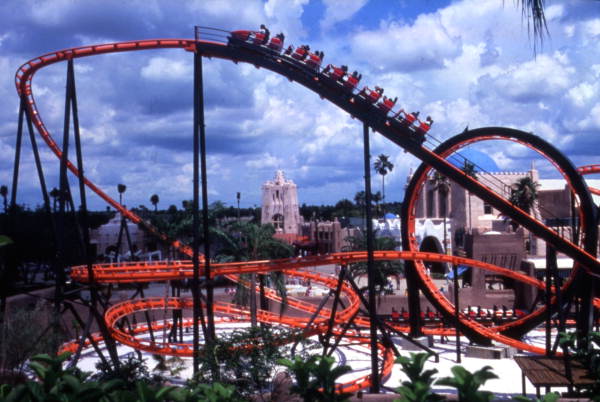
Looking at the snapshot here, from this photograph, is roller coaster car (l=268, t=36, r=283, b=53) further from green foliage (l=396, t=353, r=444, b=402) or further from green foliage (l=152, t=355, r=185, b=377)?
green foliage (l=396, t=353, r=444, b=402)

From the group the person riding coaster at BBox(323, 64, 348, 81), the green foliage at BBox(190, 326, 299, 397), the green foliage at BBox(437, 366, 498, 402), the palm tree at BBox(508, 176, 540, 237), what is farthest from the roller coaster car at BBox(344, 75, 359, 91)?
the palm tree at BBox(508, 176, 540, 237)

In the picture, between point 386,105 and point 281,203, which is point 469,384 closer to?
point 386,105

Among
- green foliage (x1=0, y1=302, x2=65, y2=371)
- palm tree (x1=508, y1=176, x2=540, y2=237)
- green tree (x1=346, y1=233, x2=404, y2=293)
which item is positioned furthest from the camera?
palm tree (x1=508, y1=176, x2=540, y2=237)

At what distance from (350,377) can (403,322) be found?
9.60m

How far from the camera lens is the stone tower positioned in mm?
70188

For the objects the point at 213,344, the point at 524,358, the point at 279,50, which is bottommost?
the point at 524,358

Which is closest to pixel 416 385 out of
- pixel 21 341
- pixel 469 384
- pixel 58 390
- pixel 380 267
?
pixel 469 384

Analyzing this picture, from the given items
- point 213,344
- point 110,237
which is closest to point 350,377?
point 213,344

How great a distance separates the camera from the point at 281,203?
70.8 meters

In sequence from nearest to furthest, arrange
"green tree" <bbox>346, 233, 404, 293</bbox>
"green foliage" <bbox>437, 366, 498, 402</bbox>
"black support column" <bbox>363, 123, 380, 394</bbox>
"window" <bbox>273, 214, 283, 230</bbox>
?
"green foliage" <bbox>437, 366, 498, 402</bbox> < "black support column" <bbox>363, 123, 380, 394</bbox> < "green tree" <bbox>346, 233, 404, 293</bbox> < "window" <bbox>273, 214, 283, 230</bbox>

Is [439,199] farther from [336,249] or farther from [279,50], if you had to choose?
[279,50]

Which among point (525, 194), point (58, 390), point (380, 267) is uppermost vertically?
point (525, 194)

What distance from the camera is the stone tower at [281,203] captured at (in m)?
70.2

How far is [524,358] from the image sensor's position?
621 inches
